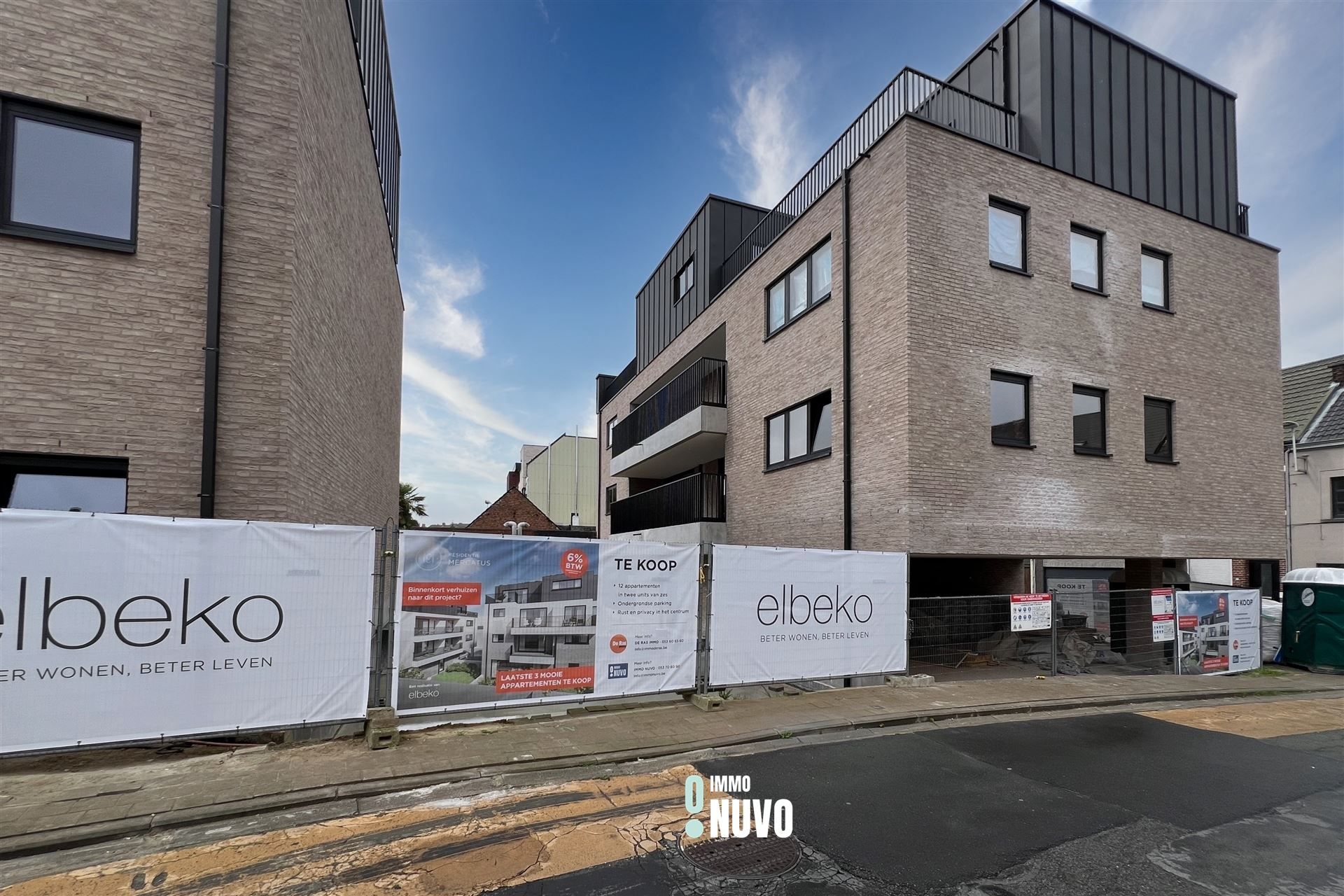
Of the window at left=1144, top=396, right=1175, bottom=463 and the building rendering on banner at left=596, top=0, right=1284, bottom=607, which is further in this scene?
the window at left=1144, top=396, right=1175, bottom=463

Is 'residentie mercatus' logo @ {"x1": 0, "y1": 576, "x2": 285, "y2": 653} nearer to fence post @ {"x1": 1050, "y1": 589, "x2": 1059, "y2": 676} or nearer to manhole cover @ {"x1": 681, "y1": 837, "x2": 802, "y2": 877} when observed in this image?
manhole cover @ {"x1": 681, "y1": 837, "x2": 802, "y2": 877}

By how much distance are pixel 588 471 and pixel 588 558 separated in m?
42.6

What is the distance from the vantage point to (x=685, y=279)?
72.0 ft

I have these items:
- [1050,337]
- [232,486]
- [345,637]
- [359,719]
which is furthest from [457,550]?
[1050,337]

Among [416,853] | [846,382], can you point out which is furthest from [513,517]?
[416,853]

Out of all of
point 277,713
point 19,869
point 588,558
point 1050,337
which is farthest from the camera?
point 1050,337

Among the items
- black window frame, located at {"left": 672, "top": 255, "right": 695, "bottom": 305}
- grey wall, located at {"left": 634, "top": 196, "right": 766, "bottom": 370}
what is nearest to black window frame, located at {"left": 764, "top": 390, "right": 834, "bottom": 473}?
grey wall, located at {"left": 634, "top": 196, "right": 766, "bottom": 370}

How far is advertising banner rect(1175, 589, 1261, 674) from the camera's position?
12344 millimetres

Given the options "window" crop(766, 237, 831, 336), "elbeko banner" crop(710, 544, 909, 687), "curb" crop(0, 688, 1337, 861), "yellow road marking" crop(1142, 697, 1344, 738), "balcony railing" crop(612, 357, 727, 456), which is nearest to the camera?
"curb" crop(0, 688, 1337, 861)

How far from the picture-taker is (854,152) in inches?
545

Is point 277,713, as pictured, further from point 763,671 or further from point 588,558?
point 763,671

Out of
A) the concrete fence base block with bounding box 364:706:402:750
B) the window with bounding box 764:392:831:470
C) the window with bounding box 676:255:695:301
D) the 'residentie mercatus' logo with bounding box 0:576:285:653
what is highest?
the window with bounding box 676:255:695:301

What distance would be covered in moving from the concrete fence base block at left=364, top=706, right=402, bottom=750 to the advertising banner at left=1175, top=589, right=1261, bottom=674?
12940mm

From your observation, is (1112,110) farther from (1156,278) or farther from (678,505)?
(678,505)
